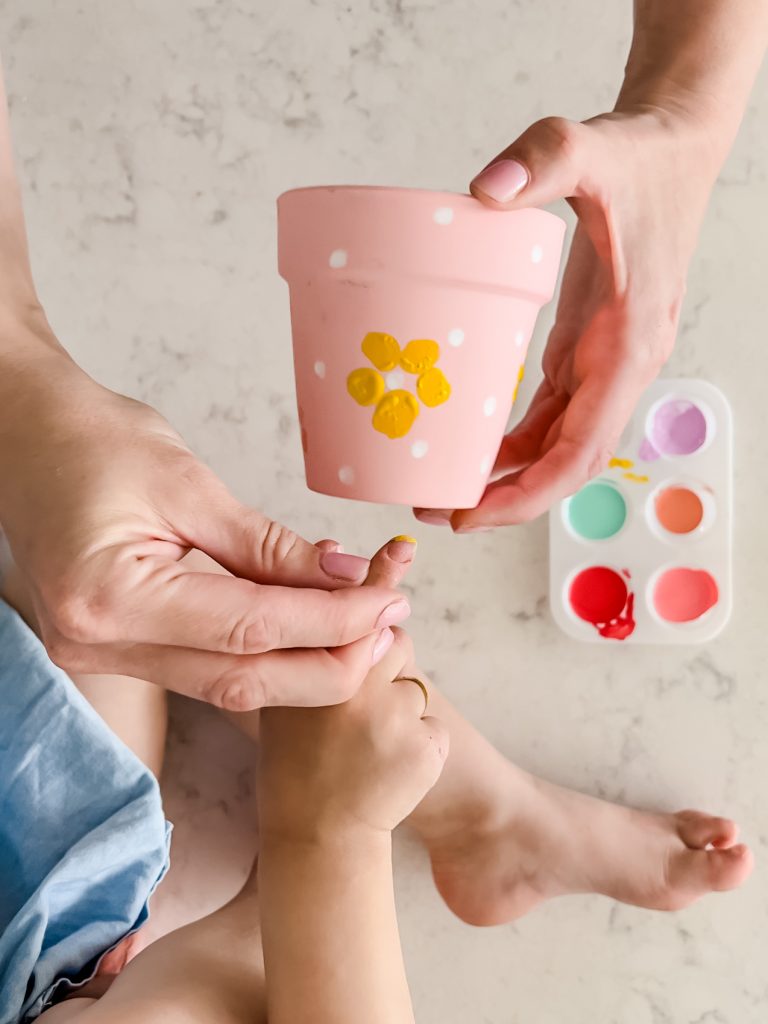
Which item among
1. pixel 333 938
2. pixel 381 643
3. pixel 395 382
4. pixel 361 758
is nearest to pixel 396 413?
pixel 395 382

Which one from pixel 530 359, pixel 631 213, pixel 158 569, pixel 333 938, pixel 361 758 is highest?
pixel 631 213

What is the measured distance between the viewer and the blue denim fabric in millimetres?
739

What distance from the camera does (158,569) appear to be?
1.56 ft

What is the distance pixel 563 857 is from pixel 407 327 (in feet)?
1.90

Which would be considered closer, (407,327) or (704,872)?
(407,327)

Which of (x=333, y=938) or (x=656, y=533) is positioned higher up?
(x=656, y=533)

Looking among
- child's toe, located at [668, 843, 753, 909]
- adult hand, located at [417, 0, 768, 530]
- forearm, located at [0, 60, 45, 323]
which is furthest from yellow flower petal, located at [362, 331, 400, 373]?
child's toe, located at [668, 843, 753, 909]

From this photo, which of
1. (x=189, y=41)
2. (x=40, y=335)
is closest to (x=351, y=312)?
(x=40, y=335)

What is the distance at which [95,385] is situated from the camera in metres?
0.54

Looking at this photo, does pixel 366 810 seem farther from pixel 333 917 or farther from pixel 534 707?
pixel 534 707

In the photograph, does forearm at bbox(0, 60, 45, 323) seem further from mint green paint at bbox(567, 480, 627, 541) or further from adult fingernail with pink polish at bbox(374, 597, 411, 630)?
mint green paint at bbox(567, 480, 627, 541)

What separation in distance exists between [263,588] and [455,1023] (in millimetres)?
632

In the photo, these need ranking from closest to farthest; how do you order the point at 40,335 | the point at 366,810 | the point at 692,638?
the point at 40,335, the point at 366,810, the point at 692,638

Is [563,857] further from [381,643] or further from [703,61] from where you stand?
[703,61]
